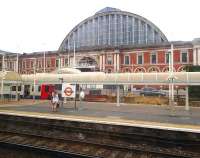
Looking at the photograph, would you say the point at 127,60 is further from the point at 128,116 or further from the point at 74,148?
the point at 74,148

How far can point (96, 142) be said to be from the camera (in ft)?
51.1

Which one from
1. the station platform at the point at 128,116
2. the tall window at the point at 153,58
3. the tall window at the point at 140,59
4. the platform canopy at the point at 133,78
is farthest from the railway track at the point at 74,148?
the tall window at the point at 140,59

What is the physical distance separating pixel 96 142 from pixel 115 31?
273 feet

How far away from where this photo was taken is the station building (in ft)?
233

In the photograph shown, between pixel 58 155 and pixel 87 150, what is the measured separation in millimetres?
1628

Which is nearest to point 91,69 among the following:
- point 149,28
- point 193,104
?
point 149,28

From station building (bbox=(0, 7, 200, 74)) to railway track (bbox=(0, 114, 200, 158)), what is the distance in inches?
2162

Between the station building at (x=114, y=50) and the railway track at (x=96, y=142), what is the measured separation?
5491 centimetres

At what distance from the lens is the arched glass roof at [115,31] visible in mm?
92312

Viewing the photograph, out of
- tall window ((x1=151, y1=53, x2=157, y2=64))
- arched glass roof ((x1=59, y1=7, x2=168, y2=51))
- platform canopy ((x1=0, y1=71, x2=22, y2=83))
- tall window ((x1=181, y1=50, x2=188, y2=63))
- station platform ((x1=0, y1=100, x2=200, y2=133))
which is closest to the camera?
station platform ((x1=0, y1=100, x2=200, y2=133))

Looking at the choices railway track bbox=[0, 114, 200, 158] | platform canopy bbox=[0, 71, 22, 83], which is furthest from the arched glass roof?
railway track bbox=[0, 114, 200, 158]

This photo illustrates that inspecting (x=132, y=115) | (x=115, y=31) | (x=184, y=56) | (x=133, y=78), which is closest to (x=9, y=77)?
(x=133, y=78)

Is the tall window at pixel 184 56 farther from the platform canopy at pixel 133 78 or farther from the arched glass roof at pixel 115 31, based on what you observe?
the platform canopy at pixel 133 78

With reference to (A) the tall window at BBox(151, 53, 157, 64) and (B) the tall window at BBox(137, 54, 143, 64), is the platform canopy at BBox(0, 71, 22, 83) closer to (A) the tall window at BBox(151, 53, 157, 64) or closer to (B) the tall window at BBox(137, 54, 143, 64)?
(B) the tall window at BBox(137, 54, 143, 64)
